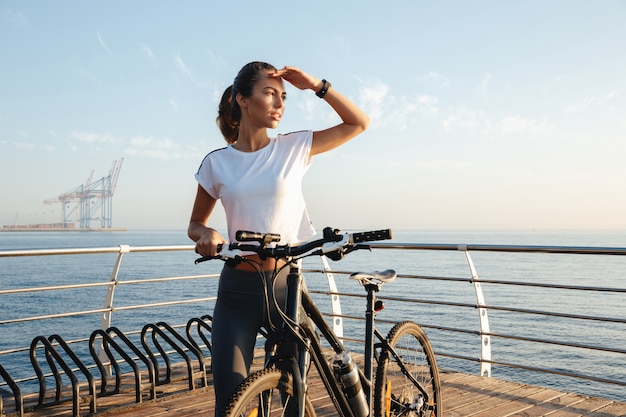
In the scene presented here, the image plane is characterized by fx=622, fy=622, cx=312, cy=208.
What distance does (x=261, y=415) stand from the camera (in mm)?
1949

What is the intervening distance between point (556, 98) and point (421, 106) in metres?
15.7

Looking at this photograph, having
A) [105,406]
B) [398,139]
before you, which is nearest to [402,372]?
[105,406]

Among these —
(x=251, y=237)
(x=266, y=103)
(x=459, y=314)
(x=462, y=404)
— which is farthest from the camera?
(x=459, y=314)

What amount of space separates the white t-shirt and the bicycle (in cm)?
16

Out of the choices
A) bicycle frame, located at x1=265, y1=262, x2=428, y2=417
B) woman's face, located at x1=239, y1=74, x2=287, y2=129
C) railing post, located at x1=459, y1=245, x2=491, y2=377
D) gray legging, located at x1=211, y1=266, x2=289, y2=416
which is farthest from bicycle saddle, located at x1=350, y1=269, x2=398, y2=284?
railing post, located at x1=459, y1=245, x2=491, y2=377

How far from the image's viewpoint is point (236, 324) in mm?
2072

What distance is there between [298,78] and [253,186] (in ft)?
1.41

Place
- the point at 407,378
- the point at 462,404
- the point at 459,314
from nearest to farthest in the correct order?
the point at 407,378 → the point at 462,404 → the point at 459,314

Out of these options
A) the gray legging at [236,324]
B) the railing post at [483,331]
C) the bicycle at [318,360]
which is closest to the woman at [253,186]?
the gray legging at [236,324]

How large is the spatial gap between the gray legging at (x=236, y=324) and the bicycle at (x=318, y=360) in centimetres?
10

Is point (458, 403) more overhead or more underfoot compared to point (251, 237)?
more underfoot

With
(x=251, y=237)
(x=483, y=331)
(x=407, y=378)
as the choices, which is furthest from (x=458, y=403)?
(x=251, y=237)

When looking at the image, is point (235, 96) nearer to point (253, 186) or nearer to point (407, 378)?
point (253, 186)

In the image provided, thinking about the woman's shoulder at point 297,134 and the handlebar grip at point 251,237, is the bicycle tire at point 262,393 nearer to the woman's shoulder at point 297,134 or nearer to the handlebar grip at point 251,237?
the handlebar grip at point 251,237
